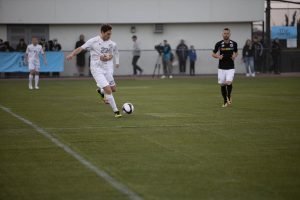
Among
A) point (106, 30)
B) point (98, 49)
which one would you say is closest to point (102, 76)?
point (98, 49)

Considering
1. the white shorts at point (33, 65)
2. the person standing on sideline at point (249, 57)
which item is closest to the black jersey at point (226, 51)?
the white shorts at point (33, 65)

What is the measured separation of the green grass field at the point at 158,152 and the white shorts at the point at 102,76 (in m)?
0.79

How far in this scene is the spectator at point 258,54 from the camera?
43.7 m

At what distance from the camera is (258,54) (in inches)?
1738

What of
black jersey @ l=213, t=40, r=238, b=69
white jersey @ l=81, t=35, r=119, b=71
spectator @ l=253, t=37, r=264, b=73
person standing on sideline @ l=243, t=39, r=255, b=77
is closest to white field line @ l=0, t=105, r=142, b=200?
white jersey @ l=81, t=35, r=119, b=71

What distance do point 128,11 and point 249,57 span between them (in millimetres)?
8033

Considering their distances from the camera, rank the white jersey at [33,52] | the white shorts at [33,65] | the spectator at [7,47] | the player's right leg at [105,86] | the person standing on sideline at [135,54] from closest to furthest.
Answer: the player's right leg at [105,86] < the white shorts at [33,65] < the white jersey at [33,52] < the spectator at [7,47] < the person standing on sideline at [135,54]

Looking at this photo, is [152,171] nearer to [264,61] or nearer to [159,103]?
[159,103]

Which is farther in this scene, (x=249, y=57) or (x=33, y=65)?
(x=249, y=57)

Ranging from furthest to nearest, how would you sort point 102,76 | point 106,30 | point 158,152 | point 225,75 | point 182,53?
1. point 182,53
2. point 225,75
3. point 102,76
4. point 106,30
5. point 158,152

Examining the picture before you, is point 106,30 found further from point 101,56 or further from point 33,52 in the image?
point 33,52

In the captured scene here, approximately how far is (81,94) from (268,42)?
20985 mm

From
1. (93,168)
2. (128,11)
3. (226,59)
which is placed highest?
(128,11)

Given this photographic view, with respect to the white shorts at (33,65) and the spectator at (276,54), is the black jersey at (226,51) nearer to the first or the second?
the white shorts at (33,65)
